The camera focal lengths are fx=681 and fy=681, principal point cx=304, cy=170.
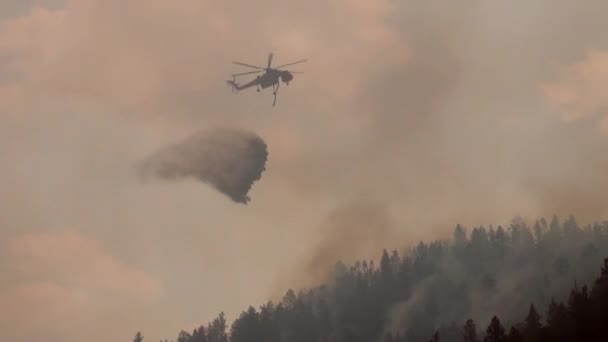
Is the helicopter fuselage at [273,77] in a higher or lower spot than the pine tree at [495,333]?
higher

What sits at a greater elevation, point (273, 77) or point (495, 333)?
point (273, 77)

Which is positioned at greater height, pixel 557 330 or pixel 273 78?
pixel 273 78

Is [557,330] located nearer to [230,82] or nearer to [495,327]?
[495,327]

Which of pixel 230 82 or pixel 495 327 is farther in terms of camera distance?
pixel 230 82

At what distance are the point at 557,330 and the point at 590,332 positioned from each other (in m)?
8.65

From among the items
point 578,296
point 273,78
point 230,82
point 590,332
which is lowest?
point 590,332

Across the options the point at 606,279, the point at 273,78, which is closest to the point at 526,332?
the point at 606,279

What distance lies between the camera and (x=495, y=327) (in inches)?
3858

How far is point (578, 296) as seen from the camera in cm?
11150

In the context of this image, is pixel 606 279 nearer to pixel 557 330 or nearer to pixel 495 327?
pixel 557 330

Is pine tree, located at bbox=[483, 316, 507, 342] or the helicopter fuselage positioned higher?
the helicopter fuselage

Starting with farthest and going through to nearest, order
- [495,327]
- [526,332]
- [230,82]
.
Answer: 1. [230,82]
2. [526,332]
3. [495,327]

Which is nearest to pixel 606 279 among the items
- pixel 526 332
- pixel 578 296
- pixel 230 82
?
pixel 578 296

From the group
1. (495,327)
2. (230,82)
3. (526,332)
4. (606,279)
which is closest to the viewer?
(495,327)
